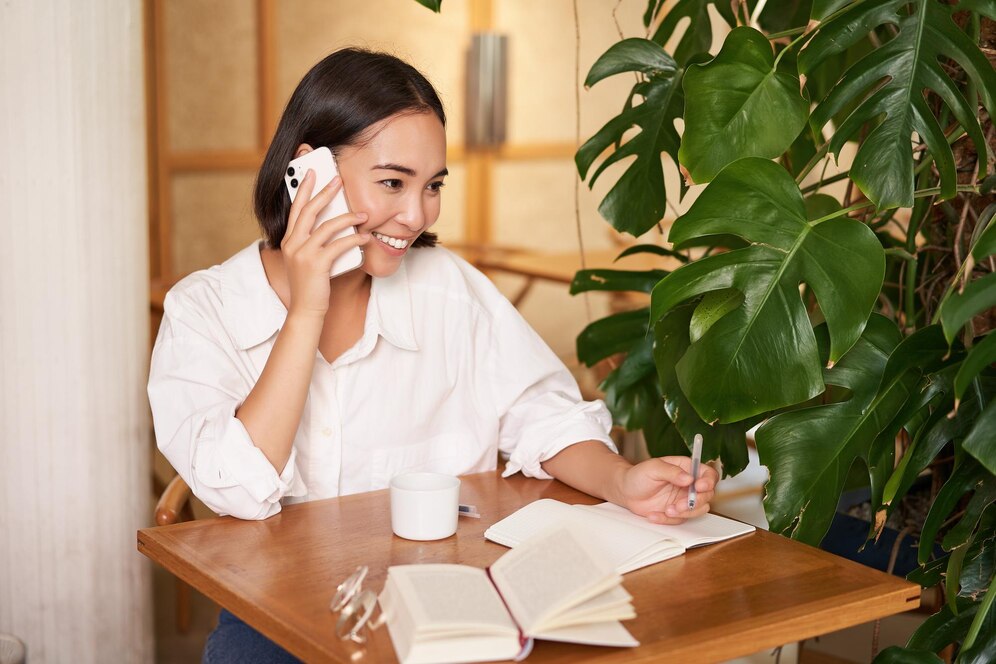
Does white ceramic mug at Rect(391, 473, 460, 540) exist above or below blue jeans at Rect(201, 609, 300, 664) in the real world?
above

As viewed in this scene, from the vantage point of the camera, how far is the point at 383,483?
5.84 ft

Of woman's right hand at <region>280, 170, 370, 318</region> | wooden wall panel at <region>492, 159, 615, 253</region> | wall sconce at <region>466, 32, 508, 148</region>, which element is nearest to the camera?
woman's right hand at <region>280, 170, 370, 318</region>

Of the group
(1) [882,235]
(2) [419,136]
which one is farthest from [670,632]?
(1) [882,235]

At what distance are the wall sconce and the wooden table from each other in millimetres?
4151

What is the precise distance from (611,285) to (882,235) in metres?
0.50

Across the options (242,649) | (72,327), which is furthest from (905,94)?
(72,327)

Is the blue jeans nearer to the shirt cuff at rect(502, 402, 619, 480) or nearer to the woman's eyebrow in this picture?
the shirt cuff at rect(502, 402, 619, 480)

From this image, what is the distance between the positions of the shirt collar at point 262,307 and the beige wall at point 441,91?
2173mm

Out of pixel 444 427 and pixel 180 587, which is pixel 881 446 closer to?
pixel 444 427

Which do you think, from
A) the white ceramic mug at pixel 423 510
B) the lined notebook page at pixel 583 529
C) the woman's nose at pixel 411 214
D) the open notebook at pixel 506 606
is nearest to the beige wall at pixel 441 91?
the woman's nose at pixel 411 214

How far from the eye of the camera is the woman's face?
1688 mm

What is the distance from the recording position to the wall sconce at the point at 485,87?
5.46 metres

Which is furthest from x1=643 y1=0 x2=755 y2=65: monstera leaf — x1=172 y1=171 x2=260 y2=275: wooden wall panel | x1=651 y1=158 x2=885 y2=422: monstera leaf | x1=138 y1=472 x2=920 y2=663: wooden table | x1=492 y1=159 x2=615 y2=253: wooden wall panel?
x1=492 y1=159 x2=615 y2=253: wooden wall panel

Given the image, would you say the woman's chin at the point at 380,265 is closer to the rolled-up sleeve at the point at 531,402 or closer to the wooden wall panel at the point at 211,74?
the rolled-up sleeve at the point at 531,402
